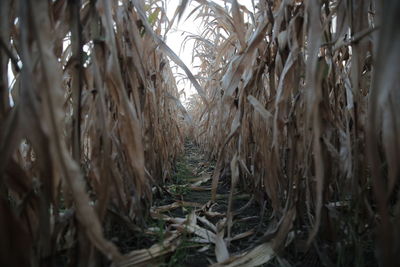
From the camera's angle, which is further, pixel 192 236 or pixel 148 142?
pixel 148 142

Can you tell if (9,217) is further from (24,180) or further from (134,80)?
(134,80)

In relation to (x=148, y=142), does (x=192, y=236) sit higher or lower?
lower

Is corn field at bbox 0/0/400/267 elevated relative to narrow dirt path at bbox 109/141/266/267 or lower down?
→ elevated

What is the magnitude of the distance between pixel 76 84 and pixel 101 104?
8 centimetres

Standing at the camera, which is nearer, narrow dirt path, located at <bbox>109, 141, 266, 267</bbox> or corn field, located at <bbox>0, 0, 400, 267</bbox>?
corn field, located at <bbox>0, 0, 400, 267</bbox>

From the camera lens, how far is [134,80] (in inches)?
26.7

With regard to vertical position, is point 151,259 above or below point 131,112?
below

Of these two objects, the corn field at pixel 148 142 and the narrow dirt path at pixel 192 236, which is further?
the narrow dirt path at pixel 192 236

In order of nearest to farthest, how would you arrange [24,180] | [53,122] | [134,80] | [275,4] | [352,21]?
[53,122], [24,180], [352,21], [134,80], [275,4]

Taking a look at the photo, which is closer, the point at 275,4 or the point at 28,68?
the point at 28,68

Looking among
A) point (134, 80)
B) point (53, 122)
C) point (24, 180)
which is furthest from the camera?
point (134, 80)

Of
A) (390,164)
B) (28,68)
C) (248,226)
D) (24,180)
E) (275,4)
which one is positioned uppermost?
(275,4)

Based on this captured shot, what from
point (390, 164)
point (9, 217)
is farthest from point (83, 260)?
point (390, 164)

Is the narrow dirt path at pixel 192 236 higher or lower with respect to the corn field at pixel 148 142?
lower
